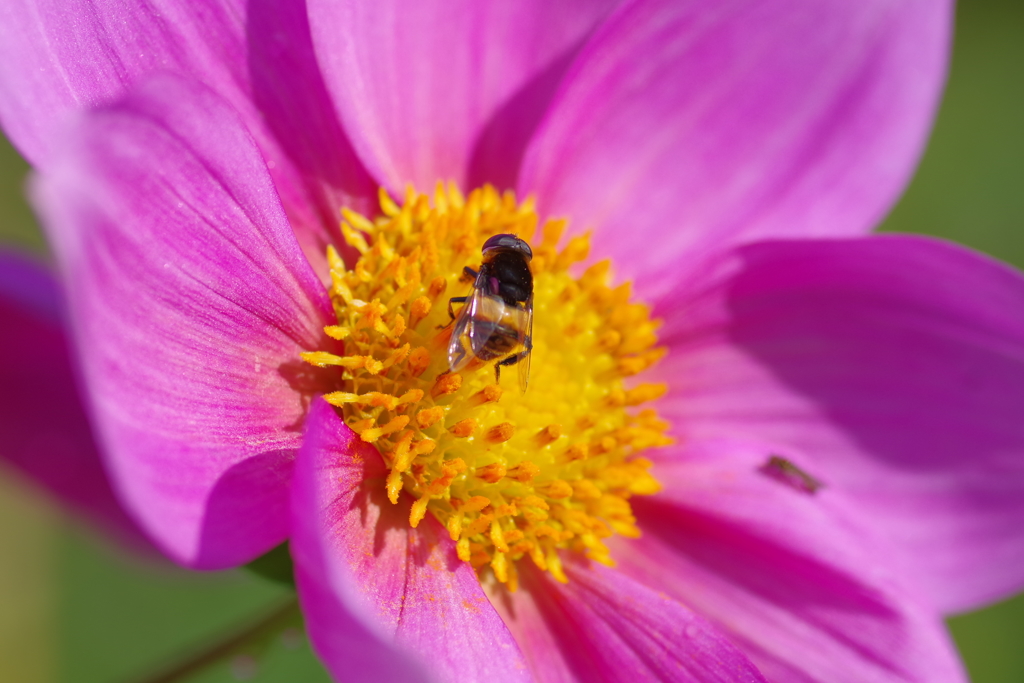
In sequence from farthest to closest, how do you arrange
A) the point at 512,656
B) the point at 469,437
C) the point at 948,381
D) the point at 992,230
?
the point at 992,230 → the point at 948,381 → the point at 469,437 → the point at 512,656

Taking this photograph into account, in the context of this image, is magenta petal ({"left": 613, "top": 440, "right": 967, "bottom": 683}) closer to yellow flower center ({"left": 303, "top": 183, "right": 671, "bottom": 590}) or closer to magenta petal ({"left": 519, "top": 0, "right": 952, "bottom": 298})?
yellow flower center ({"left": 303, "top": 183, "right": 671, "bottom": 590})

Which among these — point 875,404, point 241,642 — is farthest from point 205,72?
point 875,404

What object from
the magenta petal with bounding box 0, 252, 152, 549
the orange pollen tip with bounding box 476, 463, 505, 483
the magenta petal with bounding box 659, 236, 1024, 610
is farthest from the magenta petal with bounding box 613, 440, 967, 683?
the magenta petal with bounding box 0, 252, 152, 549

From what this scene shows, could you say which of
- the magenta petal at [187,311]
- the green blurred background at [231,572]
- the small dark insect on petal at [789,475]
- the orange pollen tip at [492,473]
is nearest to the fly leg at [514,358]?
the orange pollen tip at [492,473]

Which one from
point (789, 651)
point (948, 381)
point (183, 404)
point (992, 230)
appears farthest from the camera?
point (992, 230)

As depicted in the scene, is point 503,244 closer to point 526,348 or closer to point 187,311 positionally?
point 526,348

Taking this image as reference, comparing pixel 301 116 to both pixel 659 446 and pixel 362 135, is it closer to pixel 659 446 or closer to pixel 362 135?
pixel 362 135

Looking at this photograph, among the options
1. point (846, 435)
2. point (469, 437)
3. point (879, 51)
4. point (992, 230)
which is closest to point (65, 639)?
point (469, 437)
